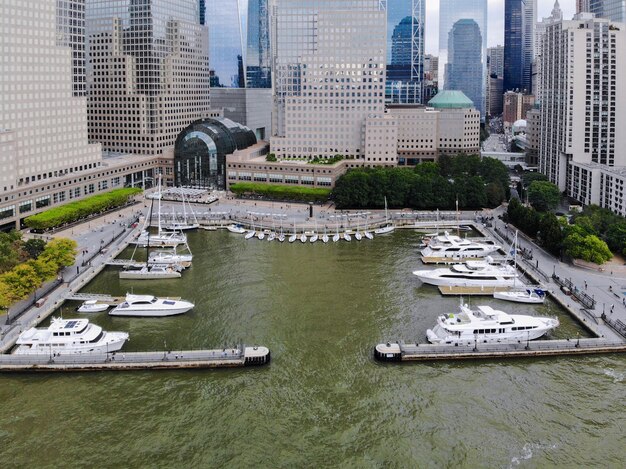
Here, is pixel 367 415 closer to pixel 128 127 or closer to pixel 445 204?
pixel 445 204

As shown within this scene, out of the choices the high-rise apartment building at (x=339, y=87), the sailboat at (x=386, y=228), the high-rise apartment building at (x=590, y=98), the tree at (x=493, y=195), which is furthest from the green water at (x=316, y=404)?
the high-rise apartment building at (x=339, y=87)

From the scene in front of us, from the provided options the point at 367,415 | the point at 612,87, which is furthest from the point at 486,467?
the point at 612,87

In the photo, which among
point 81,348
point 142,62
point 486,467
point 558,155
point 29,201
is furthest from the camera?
point 142,62

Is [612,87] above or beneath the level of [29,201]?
A: above

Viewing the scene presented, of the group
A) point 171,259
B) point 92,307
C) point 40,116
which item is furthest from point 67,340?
point 40,116

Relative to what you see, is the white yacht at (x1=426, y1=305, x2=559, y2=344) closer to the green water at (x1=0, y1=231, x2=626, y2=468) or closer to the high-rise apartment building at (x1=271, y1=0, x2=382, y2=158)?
the green water at (x1=0, y1=231, x2=626, y2=468)

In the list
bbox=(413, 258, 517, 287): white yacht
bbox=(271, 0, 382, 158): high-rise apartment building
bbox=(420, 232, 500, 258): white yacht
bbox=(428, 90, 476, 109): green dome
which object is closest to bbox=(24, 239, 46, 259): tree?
bbox=(413, 258, 517, 287): white yacht

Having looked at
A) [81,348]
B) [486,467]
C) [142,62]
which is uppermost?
[142,62]
